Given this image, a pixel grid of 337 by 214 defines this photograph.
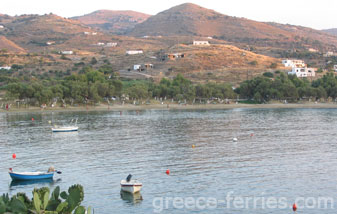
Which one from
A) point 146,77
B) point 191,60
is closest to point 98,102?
→ point 146,77

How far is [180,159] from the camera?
4778cm

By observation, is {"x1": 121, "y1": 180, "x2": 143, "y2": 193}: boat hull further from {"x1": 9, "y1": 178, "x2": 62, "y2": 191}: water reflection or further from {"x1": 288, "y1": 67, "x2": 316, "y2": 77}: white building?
{"x1": 288, "y1": 67, "x2": 316, "y2": 77}: white building

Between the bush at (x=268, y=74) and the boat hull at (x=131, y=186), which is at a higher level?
the bush at (x=268, y=74)

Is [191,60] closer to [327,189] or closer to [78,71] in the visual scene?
[78,71]

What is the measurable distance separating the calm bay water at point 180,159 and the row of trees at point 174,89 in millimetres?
33737

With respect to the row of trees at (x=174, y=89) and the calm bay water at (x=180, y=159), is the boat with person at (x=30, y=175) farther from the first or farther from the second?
the row of trees at (x=174, y=89)

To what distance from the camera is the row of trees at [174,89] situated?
11788 cm

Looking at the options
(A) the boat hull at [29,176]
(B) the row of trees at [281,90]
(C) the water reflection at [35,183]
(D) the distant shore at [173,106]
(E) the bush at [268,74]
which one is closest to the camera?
(C) the water reflection at [35,183]

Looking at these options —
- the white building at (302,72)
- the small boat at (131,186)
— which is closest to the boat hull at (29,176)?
the small boat at (131,186)

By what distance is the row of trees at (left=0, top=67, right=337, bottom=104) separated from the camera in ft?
387

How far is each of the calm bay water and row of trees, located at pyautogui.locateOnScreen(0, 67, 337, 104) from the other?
111 ft

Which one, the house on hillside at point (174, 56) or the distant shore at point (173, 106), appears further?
the house on hillside at point (174, 56)

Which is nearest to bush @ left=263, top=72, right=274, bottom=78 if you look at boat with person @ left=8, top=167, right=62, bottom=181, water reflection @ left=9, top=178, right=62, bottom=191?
water reflection @ left=9, top=178, right=62, bottom=191

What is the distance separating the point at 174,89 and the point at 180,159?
274 ft
